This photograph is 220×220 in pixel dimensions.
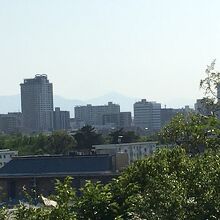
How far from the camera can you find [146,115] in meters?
159

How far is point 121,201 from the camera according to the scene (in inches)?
455

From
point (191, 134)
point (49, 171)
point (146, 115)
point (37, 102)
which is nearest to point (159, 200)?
point (191, 134)

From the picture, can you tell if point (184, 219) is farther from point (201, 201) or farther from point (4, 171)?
point (4, 171)

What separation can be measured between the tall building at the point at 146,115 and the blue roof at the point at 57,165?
109516 millimetres

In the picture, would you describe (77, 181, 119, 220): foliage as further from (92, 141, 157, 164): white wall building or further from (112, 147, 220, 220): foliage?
(92, 141, 157, 164): white wall building

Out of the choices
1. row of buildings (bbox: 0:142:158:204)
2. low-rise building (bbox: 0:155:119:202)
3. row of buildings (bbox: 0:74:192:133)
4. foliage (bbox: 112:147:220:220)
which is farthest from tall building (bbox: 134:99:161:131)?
foliage (bbox: 112:147:220:220)

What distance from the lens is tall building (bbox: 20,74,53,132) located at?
171550 mm

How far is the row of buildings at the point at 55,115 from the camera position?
153125 mm

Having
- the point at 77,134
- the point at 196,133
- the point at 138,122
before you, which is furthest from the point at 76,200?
the point at 138,122

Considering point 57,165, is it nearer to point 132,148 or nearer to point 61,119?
point 132,148

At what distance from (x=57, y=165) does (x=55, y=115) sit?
128911 mm

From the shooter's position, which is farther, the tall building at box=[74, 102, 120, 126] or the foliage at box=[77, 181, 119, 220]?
the tall building at box=[74, 102, 120, 126]

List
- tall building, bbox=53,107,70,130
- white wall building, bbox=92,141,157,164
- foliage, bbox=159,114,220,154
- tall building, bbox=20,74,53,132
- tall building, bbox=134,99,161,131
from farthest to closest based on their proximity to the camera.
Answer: tall building, bbox=20,74,53,132 → tall building, bbox=53,107,70,130 → tall building, bbox=134,99,161,131 → white wall building, bbox=92,141,157,164 → foliage, bbox=159,114,220,154

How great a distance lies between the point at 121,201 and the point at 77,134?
162 feet
